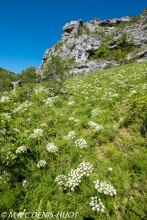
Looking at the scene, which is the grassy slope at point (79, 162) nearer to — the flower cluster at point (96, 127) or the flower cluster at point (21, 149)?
the flower cluster at point (21, 149)

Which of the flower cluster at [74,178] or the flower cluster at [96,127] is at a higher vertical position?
the flower cluster at [96,127]

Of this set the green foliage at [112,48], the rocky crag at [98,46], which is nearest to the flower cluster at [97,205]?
the rocky crag at [98,46]

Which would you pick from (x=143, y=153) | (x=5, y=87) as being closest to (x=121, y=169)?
(x=143, y=153)

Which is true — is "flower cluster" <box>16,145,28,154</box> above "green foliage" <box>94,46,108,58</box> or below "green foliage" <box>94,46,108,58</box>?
below

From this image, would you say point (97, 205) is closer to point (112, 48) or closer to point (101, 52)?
point (101, 52)

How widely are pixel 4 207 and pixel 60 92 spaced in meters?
9.36

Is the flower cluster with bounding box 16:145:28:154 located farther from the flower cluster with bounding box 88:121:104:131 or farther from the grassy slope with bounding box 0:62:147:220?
the flower cluster with bounding box 88:121:104:131

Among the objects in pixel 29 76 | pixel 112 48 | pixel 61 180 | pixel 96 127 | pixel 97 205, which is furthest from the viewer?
pixel 112 48

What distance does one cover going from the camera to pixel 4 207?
117 inches

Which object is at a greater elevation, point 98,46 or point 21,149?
point 98,46

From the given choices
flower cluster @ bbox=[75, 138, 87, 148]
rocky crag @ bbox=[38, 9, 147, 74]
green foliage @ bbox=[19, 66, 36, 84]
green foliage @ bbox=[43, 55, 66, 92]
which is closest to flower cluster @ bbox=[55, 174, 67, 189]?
flower cluster @ bbox=[75, 138, 87, 148]

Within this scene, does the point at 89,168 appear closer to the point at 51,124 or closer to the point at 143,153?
the point at 143,153

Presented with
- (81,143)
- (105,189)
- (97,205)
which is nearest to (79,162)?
(81,143)

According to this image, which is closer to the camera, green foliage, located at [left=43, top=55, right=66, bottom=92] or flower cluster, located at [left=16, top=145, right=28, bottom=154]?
flower cluster, located at [left=16, top=145, right=28, bottom=154]
